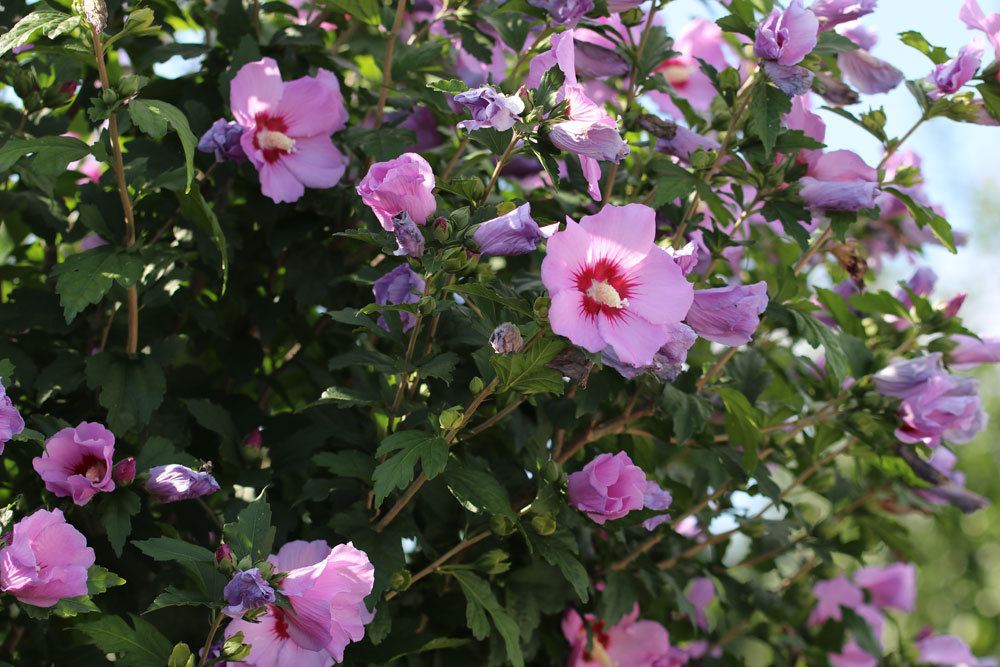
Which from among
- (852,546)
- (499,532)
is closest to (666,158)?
(499,532)

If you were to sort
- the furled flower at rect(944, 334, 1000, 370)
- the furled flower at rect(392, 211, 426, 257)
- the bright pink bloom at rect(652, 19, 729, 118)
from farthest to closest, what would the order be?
the bright pink bloom at rect(652, 19, 729, 118), the furled flower at rect(944, 334, 1000, 370), the furled flower at rect(392, 211, 426, 257)

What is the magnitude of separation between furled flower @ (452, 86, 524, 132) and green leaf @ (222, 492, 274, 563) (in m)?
0.50

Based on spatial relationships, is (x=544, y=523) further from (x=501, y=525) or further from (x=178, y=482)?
(x=178, y=482)

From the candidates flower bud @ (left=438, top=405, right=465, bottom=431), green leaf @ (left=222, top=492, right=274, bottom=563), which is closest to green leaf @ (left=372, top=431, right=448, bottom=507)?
flower bud @ (left=438, top=405, right=465, bottom=431)

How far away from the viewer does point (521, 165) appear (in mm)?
2039

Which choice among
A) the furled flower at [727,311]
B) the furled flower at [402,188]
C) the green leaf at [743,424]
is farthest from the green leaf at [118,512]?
the green leaf at [743,424]

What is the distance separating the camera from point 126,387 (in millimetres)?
1596

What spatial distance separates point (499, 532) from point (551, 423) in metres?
0.26

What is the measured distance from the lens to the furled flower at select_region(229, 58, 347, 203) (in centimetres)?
170

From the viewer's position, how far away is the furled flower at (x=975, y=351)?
200cm

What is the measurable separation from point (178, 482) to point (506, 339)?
18.6 inches

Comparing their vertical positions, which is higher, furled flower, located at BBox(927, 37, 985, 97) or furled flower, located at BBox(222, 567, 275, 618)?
furled flower, located at BBox(927, 37, 985, 97)

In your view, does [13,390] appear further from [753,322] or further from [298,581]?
[753,322]

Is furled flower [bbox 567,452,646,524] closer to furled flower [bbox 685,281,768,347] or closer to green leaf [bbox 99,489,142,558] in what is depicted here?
furled flower [bbox 685,281,768,347]
